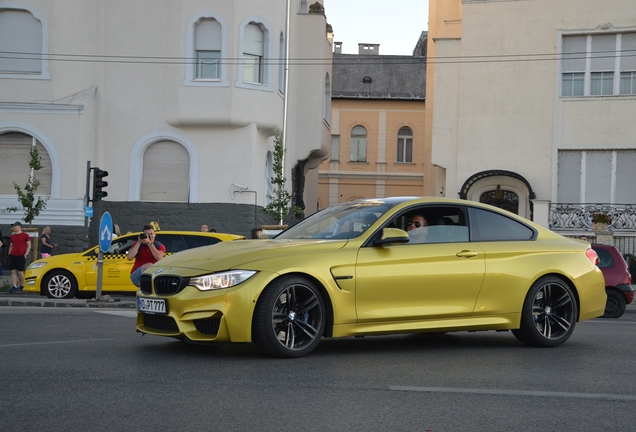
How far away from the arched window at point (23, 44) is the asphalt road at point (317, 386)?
20323 mm

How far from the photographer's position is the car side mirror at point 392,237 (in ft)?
29.1

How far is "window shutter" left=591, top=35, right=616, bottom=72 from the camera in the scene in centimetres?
3356

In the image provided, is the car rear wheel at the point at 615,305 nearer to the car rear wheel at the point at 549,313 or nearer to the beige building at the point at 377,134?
the car rear wheel at the point at 549,313

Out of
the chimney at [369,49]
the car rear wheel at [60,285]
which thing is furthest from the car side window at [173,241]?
the chimney at [369,49]

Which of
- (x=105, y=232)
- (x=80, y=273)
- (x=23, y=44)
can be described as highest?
(x=23, y=44)

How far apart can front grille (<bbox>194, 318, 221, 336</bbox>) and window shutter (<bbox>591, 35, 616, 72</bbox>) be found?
28.2 m

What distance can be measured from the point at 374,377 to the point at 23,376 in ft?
8.68

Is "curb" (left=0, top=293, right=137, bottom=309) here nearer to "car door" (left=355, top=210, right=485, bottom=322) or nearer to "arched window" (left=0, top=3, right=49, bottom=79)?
"car door" (left=355, top=210, right=485, bottom=322)

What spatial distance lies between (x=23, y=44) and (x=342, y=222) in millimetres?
22287

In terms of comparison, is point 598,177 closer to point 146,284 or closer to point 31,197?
point 31,197

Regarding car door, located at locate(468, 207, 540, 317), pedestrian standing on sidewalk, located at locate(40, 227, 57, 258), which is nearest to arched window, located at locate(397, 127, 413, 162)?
pedestrian standing on sidewalk, located at locate(40, 227, 57, 258)

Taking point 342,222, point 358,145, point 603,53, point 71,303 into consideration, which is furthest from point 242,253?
point 358,145

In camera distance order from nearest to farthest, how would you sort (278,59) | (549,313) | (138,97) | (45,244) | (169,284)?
1. (169,284)
2. (549,313)
3. (45,244)
4. (138,97)
5. (278,59)

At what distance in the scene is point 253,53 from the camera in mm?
30234
